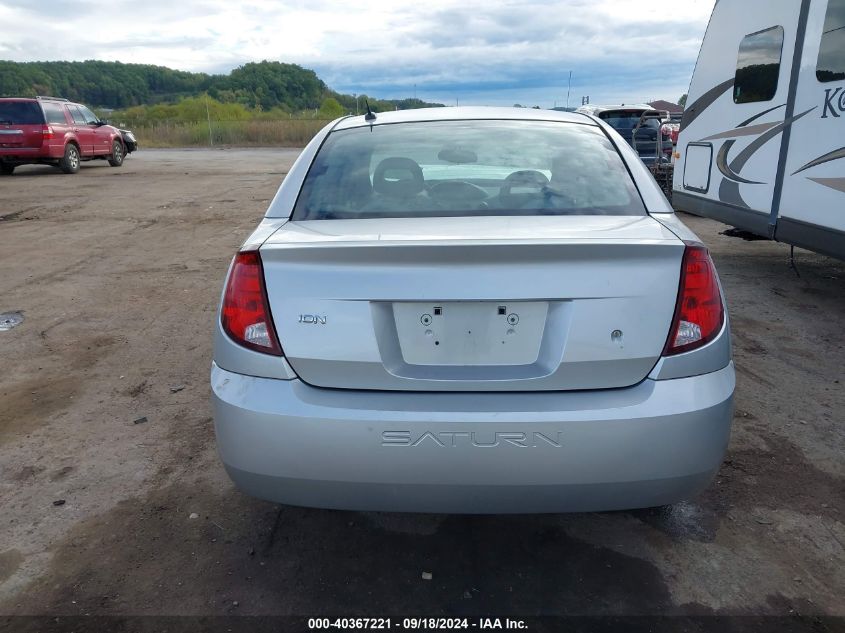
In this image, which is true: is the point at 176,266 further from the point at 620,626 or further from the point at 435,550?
the point at 620,626

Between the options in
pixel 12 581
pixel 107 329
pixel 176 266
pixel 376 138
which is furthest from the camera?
pixel 176 266

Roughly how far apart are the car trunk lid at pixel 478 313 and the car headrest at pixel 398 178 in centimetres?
67

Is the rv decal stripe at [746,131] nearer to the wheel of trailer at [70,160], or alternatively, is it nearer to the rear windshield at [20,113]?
the rear windshield at [20,113]

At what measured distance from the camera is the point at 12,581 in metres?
2.42

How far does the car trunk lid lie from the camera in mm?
2021

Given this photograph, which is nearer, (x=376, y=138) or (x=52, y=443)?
(x=376, y=138)

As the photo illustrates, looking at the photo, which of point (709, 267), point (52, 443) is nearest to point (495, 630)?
point (709, 267)

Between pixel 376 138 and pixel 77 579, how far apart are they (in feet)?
7.14

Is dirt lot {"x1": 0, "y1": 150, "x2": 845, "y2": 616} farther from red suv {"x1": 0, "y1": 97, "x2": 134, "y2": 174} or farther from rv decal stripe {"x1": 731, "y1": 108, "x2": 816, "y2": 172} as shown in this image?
red suv {"x1": 0, "y1": 97, "x2": 134, "y2": 174}

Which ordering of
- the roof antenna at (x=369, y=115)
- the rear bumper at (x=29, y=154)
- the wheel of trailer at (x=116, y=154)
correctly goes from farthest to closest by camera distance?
the wheel of trailer at (x=116, y=154) < the rear bumper at (x=29, y=154) < the roof antenna at (x=369, y=115)

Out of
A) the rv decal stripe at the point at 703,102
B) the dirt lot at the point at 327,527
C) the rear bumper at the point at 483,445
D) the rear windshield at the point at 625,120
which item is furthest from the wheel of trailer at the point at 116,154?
the rear bumper at the point at 483,445

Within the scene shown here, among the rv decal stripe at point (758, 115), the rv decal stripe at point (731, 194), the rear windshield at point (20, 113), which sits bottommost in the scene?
the rv decal stripe at point (731, 194)

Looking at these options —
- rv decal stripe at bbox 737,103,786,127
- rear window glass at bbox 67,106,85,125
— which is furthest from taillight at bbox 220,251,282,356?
rear window glass at bbox 67,106,85,125

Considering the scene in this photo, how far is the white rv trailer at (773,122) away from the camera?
512 centimetres
